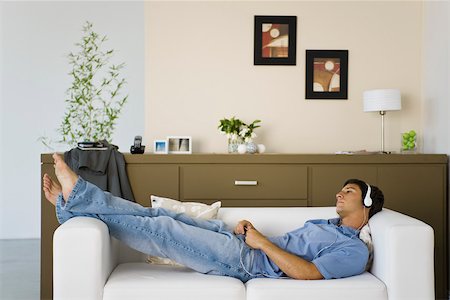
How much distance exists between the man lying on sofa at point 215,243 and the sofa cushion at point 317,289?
8cm

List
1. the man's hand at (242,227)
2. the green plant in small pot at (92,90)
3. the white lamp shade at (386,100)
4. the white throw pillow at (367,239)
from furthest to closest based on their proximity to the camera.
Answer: the green plant in small pot at (92,90), the white lamp shade at (386,100), the man's hand at (242,227), the white throw pillow at (367,239)

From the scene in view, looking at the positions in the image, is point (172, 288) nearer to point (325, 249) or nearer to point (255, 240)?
point (255, 240)

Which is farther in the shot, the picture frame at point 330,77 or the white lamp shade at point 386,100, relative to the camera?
the picture frame at point 330,77

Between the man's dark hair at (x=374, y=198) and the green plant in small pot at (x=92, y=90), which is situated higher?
the green plant in small pot at (x=92, y=90)

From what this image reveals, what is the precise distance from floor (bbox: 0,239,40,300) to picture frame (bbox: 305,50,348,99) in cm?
259

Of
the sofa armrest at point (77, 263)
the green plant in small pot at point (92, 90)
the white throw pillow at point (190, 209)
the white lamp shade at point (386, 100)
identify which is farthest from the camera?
the green plant in small pot at point (92, 90)

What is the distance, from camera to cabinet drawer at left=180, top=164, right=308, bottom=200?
452cm

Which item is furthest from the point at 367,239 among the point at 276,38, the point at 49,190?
the point at 276,38

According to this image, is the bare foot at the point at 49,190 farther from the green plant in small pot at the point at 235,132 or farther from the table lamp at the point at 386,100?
the table lamp at the point at 386,100

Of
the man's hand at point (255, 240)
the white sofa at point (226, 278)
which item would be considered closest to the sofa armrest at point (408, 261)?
the white sofa at point (226, 278)

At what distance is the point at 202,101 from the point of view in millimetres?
5133

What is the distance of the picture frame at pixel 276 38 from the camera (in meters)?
5.12

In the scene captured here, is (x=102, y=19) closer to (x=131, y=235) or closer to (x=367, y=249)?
(x=131, y=235)

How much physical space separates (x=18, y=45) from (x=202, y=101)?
2.32 m
